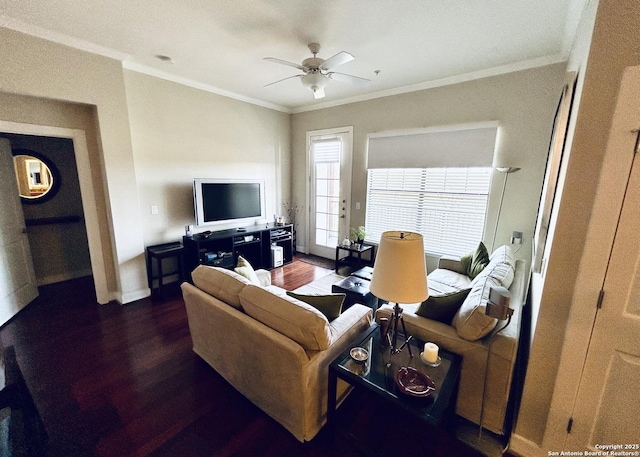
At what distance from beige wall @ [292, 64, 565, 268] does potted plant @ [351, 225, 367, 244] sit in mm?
1622

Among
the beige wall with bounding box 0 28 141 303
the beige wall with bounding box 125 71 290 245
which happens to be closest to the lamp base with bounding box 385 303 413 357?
the beige wall with bounding box 0 28 141 303

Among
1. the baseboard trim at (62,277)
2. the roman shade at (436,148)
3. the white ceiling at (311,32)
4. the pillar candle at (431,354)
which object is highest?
the white ceiling at (311,32)

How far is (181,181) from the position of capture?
3.80 m

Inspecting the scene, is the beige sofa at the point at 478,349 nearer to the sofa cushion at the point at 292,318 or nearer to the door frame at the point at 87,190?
the sofa cushion at the point at 292,318

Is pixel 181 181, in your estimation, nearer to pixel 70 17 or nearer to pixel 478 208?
pixel 70 17

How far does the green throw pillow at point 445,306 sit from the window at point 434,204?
2.12 m

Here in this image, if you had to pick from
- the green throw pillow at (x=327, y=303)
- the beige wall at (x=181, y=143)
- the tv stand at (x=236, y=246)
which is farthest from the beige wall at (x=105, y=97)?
the green throw pillow at (x=327, y=303)

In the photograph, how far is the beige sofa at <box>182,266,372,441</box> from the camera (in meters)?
1.44

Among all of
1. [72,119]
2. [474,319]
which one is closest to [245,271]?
[474,319]

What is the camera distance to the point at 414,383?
1350 millimetres

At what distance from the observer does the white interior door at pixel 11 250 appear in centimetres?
281

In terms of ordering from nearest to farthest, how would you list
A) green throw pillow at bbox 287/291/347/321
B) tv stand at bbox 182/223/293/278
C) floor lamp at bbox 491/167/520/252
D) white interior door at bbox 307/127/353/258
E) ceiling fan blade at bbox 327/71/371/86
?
green throw pillow at bbox 287/291/347/321
ceiling fan blade at bbox 327/71/371/86
floor lamp at bbox 491/167/520/252
tv stand at bbox 182/223/293/278
white interior door at bbox 307/127/353/258

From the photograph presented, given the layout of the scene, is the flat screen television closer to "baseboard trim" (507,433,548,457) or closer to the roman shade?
the roman shade

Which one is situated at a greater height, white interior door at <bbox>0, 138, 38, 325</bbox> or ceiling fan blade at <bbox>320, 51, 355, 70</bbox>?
ceiling fan blade at <bbox>320, 51, 355, 70</bbox>
